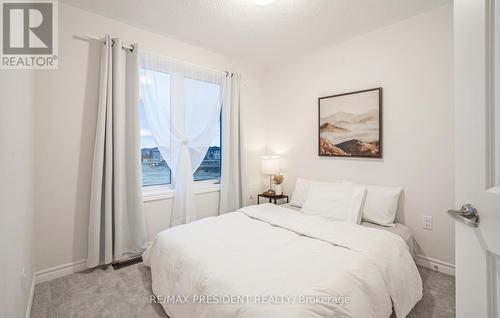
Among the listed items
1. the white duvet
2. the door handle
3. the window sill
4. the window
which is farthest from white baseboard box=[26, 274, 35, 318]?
the door handle

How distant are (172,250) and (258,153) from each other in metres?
2.38

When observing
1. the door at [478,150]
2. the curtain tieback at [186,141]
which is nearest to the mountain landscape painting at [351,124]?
the curtain tieback at [186,141]

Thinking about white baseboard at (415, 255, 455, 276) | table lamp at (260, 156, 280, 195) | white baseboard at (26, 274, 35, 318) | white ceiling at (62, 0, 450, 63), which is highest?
white ceiling at (62, 0, 450, 63)

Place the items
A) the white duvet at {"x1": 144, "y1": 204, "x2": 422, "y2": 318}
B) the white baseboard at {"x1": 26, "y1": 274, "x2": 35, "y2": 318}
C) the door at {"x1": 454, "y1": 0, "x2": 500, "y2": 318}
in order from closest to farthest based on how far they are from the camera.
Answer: the door at {"x1": 454, "y1": 0, "x2": 500, "y2": 318} < the white duvet at {"x1": 144, "y1": 204, "x2": 422, "y2": 318} < the white baseboard at {"x1": 26, "y1": 274, "x2": 35, "y2": 318}

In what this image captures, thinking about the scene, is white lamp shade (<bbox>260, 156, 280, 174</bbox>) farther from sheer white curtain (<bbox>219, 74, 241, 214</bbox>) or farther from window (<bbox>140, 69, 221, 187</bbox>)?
window (<bbox>140, 69, 221, 187</bbox>)

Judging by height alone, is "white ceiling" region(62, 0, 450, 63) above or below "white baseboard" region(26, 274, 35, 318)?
above

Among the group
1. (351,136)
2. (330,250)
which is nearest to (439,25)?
(351,136)

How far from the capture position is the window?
2.78 metres

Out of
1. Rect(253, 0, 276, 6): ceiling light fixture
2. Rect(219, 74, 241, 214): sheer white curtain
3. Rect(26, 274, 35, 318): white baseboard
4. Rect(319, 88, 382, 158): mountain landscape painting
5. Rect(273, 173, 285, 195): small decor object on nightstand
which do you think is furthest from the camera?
Rect(273, 173, 285, 195): small decor object on nightstand

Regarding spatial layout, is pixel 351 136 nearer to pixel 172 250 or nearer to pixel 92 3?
pixel 172 250

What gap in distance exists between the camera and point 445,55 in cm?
220

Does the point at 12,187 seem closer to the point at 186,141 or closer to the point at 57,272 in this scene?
the point at 57,272

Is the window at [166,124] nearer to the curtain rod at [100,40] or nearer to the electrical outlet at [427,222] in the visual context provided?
the curtain rod at [100,40]

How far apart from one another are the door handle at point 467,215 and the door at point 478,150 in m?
0.02
